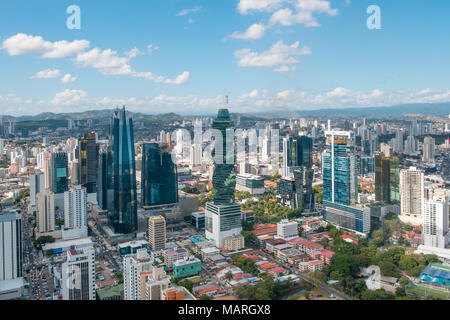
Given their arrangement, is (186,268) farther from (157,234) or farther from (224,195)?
(224,195)

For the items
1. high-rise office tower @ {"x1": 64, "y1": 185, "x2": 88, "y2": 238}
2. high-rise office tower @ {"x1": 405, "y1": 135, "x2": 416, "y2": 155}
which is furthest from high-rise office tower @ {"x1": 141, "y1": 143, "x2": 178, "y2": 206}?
high-rise office tower @ {"x1": 405, "y1": 135, "x2": 416, "y2": 155}

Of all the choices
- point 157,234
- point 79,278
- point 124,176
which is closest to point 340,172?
point 157,234

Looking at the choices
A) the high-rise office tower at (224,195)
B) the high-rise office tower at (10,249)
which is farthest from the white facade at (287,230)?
the high-rise office tower at (10,249)

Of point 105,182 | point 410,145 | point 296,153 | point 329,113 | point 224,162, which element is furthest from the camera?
point 296,153

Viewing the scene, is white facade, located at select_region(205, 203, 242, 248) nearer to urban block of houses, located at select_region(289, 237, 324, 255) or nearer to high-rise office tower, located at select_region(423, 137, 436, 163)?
urban block of houses, located at select_region(289, 237, 324, 255)

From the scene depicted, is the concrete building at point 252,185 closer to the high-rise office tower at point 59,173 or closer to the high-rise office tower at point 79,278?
the high-rise office tower at point 59,173
